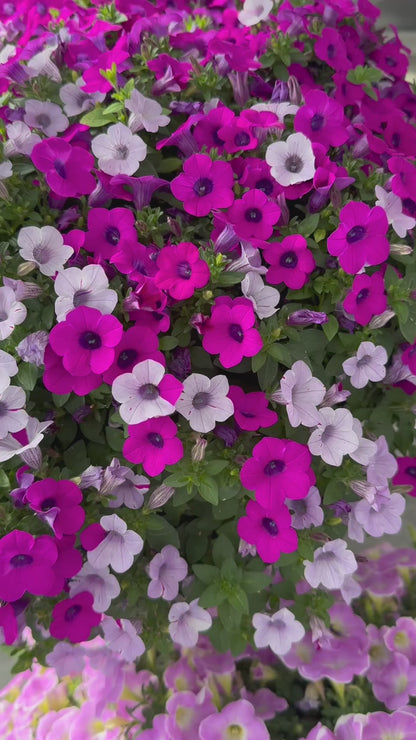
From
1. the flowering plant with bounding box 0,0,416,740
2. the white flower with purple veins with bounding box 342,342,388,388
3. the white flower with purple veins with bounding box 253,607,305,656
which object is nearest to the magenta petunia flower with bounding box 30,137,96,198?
the flowering plant with bounding box 0,0,416,740

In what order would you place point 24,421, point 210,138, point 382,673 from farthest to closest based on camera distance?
1. point 382,673
2. point 210,138
3. point 24,421

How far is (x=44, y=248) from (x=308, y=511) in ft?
1.65

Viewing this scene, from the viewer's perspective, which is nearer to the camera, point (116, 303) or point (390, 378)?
point (116, 303)

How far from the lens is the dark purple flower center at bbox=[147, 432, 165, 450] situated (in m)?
0.77

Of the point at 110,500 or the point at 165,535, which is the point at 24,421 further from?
the point at 165,535

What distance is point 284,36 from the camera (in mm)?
1048

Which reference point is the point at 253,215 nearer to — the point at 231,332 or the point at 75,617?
the point at 231,332

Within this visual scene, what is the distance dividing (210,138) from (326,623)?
765mm

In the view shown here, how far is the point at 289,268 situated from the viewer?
0.84 meters

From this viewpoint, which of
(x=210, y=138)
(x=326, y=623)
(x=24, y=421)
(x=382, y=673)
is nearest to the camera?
(x=24, y=421)

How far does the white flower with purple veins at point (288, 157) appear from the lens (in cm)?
84

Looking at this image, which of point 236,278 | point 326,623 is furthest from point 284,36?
point 326,623

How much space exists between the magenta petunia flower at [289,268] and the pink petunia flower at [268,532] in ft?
0.96

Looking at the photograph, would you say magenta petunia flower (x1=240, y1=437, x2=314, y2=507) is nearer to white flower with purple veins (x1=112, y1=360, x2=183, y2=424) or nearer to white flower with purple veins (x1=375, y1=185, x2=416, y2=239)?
white flower with purple veins (x1=112, y1=360, x2=183, y2=424)
